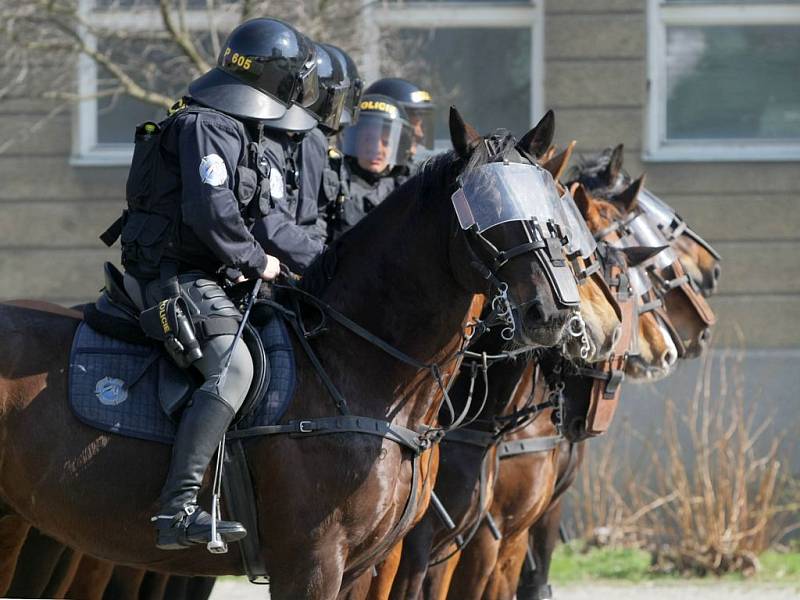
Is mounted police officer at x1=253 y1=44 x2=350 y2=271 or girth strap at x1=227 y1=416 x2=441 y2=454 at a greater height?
mounted police officer at x1=253 y1=44 x2=350 y2=271

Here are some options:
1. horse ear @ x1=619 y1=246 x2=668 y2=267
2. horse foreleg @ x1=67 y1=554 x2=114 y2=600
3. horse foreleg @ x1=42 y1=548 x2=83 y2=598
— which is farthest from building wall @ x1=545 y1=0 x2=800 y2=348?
horse foreleg @ x1=42 y1=548 x2=83 y2=598

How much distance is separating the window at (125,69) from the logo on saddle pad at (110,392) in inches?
211

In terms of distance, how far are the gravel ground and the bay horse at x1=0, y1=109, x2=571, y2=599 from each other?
423 cm

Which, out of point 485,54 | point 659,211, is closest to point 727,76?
point 485,54

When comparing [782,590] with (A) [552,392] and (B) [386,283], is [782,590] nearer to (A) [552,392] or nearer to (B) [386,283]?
(A) [552,392]

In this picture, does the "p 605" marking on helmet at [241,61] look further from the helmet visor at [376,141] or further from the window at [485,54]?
the window at [485,54]

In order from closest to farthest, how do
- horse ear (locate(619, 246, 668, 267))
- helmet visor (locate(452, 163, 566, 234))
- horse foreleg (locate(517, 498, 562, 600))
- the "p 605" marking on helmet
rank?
helmet visor (locate(452, 163, 566, 234)) < the "p 605" marking on helmet < horse ear (locate(619, 246, 668, 267)) < horse foreleg (locate(517, 498, 562, 600))

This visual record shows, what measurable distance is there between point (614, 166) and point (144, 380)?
3028mm

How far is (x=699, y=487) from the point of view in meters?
9.11

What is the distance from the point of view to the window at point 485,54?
419 inches

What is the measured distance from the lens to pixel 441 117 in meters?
10.5

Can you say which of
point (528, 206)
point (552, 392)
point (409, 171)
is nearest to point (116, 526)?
point (528, 206)

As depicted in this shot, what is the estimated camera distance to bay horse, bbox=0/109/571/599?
4301 mm

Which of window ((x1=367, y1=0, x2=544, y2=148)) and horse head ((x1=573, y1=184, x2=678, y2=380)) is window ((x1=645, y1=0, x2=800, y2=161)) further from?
horse head ((x1=573, y1=184, x2=678, y2=380))
